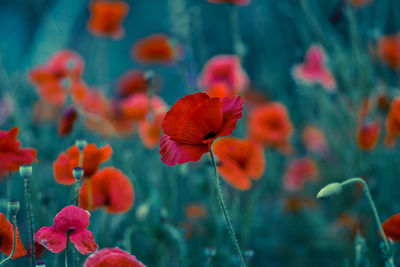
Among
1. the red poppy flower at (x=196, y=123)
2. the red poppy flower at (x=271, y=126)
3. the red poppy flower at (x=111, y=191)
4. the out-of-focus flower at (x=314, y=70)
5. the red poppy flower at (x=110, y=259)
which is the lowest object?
the red poppy flower at (x=271, y=126)

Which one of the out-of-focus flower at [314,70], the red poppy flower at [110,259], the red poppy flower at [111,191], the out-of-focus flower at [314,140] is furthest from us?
the out-of-focus flower at [314,140]

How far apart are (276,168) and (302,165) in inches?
8.1

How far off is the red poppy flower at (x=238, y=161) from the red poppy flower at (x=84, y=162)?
0.31 m

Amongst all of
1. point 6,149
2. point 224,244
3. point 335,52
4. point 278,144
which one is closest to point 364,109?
point 335,52

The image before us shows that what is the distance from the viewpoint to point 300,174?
185cm

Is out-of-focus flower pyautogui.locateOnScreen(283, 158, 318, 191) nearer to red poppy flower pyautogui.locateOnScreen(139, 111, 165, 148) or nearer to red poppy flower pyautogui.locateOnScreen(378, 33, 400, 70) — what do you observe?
red poppy flower pyautogui.locateOnScreen(378, 33, 400, 70)

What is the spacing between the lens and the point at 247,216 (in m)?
1.39

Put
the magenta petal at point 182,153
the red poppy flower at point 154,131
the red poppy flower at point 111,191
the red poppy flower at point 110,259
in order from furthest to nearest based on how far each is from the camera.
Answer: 1. the red poppy flower at point 154,131
2. the red poppy flower at point 111,191
3. the magenta petal at point 182,153
4. the red poppy flower at point 110,259

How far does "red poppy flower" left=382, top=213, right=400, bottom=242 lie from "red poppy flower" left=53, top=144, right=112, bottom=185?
57 centimetres

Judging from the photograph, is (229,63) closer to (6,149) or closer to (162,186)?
(162,186)

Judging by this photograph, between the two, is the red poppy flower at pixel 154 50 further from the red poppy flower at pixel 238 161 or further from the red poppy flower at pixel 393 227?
the red poppy flower at pixel 393 227

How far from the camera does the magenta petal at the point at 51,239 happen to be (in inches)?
29.5

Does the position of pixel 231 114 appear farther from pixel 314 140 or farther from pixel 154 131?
pixel 314 140

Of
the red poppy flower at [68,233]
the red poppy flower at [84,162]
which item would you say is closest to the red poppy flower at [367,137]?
the red poppy flower at [84,162]
